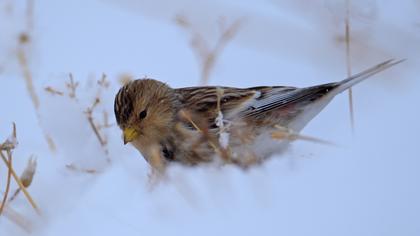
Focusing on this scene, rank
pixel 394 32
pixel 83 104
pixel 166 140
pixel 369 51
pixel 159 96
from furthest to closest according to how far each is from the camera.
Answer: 1. pixel 159 96
2. pixel 166 140
3. pixel 83 104
4. pixel 369 51
5. pixel 394 32

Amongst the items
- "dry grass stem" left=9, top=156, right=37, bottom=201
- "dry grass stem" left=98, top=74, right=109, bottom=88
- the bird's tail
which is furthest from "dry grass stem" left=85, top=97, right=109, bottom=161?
the bird's tail

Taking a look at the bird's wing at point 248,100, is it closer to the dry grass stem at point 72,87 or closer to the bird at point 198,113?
the bird at point 198,113

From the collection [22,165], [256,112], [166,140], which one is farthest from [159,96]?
[22,165]

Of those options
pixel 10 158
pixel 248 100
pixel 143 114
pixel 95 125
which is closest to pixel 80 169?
pixel 95 125

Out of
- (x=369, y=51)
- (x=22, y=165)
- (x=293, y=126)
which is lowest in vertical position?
(x=293, y=126)

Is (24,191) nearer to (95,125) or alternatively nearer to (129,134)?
(95,125)

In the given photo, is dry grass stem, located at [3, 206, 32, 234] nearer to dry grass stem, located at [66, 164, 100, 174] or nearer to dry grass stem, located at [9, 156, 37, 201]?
dry grass stem, located at [9, 156, 37, 201]

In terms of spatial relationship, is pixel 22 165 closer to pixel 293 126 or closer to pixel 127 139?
pixel 127 139

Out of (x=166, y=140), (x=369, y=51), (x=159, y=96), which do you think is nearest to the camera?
(x=369, y=51)
